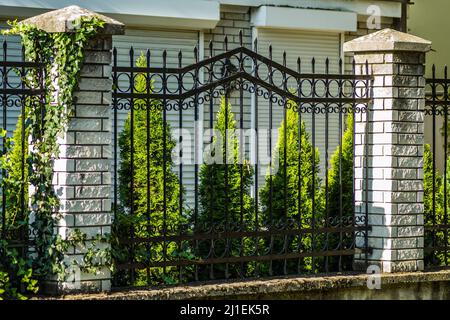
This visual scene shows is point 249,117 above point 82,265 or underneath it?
above

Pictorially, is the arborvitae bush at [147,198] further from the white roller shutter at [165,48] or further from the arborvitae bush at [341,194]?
the white roller shutter at [165,48]

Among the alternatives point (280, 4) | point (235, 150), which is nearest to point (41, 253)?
point (235, 150)

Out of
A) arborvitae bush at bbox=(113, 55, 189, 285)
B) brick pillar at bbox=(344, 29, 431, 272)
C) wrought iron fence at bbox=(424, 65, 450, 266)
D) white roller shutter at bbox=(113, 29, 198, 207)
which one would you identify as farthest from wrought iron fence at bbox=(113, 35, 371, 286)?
white roller shutter at bbox=(113, 29, 198, 207)

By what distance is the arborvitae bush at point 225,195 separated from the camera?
28.5 feet

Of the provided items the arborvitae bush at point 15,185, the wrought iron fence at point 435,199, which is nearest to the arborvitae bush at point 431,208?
the wrought iron fence at point 435,199

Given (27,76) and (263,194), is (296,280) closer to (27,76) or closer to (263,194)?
(263,194)

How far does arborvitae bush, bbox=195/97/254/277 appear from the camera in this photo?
8.69 meters

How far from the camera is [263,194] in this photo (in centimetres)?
940

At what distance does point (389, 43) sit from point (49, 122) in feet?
10.5

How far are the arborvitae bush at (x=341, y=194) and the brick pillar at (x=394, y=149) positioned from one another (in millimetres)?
198

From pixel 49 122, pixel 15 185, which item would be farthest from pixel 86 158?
pixel 15 185

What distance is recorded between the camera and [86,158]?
7672mm
